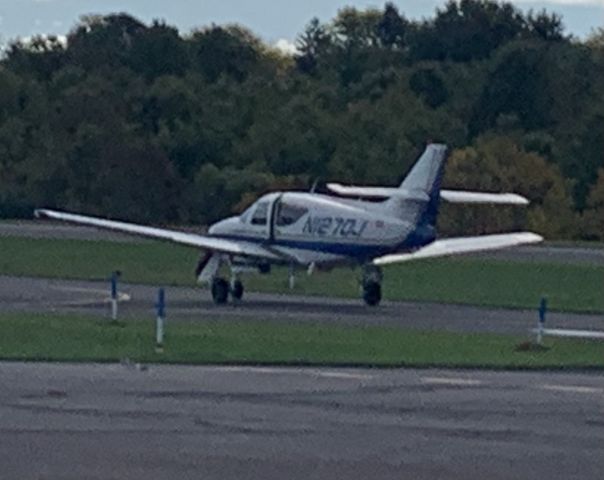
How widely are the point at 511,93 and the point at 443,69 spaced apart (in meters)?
6.82

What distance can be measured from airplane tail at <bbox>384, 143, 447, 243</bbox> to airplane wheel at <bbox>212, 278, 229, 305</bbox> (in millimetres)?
3551

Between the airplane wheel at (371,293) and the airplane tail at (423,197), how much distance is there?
53.3 inches

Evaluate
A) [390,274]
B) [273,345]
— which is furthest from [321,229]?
[273,345]

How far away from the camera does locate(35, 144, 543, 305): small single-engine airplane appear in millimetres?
43656

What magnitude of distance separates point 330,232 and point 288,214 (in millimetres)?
1267

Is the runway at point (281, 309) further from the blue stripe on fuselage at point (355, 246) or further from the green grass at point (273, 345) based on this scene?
the green grass at point (273, 345)

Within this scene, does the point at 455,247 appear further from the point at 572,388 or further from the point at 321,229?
the point at 572,388

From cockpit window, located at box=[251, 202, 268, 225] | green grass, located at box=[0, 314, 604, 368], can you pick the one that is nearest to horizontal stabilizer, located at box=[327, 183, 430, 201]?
cockpit window, located at box=[251, 202, 268, 225]

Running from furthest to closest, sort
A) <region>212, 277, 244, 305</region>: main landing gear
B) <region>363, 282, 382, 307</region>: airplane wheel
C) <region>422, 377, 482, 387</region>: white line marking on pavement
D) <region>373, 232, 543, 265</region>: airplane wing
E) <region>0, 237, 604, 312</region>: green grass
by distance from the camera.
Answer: <region>0, 237, 604, 312</region>: green grass
<region>373, 232, 543, 265</region>: airplane wing
<region>363, 282, 382, 307</region>: airplane wheel
<region>212, 277, 244, 305</region>: main landing gear
<region>422, 377, 482, 387</region>: white line marking on pavement

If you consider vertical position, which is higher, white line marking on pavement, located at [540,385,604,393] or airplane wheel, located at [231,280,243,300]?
white line marking on pavement, located at [540,385,604,393]

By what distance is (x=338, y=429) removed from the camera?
64.4 ft

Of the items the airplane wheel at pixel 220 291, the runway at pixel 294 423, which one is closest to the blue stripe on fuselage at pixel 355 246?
the airplane wheel at pixel 220 291

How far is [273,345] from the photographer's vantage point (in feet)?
99.6

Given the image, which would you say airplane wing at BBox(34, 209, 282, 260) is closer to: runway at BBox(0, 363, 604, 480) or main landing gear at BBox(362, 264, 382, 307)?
main landing gear at BBox(362, 264, 382, 307)
